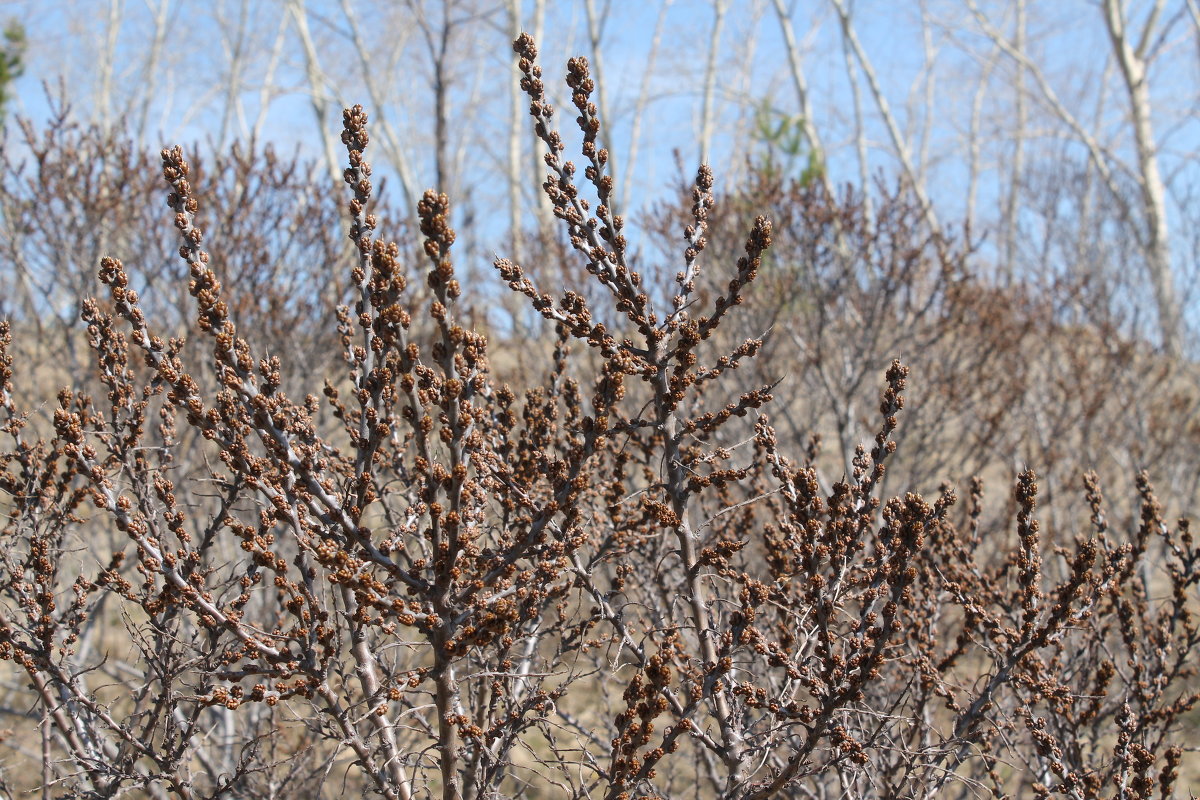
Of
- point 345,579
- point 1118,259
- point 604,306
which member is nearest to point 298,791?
point 345,579

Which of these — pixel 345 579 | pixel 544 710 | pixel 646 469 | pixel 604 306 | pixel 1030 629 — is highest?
pixel 604 306

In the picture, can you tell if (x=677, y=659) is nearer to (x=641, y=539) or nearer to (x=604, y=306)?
(x=641, y=539)

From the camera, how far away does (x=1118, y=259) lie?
10094 mm

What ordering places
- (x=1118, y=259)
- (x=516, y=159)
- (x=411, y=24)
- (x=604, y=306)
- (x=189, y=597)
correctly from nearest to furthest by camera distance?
(x=189, y=597), (x=604, y=306), (x=1118, y=259), (x=516, y=159), (x=411, y=24)

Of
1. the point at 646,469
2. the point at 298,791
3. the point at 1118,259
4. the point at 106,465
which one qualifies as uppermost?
the point at 1118,259

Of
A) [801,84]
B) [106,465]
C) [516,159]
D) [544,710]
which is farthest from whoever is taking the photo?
[516,159]

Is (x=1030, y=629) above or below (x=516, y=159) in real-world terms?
below

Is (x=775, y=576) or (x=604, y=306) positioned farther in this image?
(x=604, y=306)

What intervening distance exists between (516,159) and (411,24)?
17.6 feet

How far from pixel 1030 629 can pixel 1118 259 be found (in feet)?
31.8

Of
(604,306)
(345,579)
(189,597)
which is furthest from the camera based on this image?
(604,306)

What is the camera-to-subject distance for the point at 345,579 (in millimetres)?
1905

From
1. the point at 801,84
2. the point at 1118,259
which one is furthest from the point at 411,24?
the point at 1118,259

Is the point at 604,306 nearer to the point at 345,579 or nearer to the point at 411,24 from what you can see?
the point at 345,579
